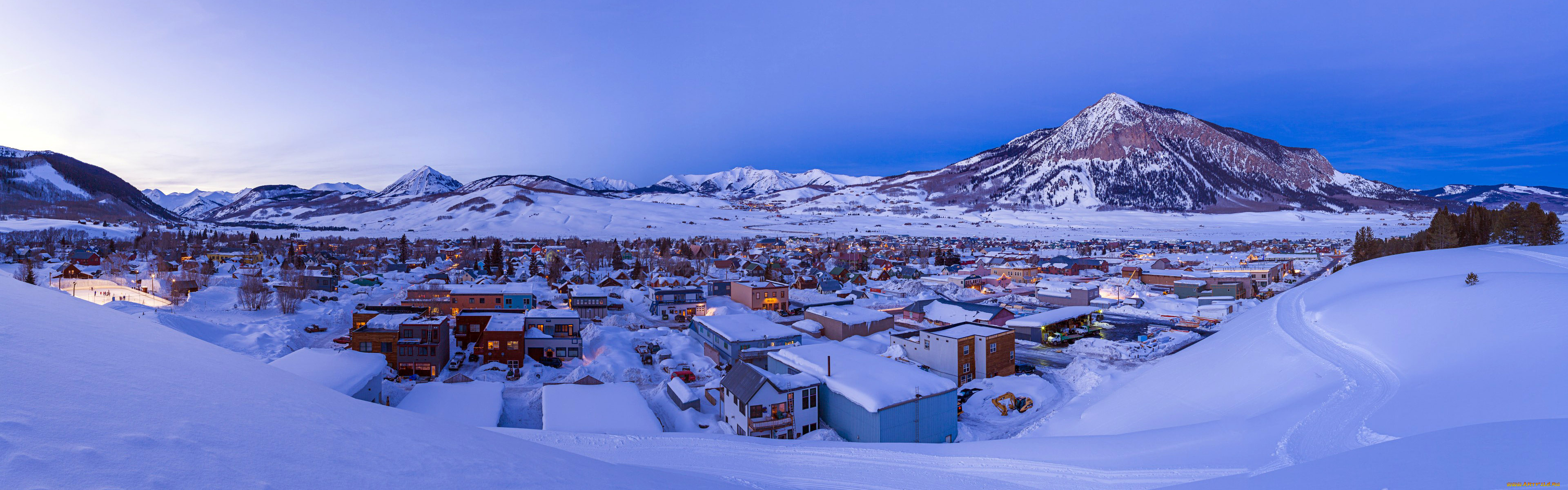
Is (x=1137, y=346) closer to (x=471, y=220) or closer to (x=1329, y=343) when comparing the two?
(x=1329, y=343)

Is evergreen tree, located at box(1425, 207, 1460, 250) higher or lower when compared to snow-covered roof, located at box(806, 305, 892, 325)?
higher

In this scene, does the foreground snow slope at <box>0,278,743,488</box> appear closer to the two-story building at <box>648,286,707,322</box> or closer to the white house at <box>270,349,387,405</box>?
the white house at <box>270,349,387,405</box>

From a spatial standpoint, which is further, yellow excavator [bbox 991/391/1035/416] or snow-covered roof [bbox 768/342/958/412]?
yellow excavator [bbox 991/391/1035/416]

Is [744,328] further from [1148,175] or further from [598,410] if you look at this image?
[1148,175]

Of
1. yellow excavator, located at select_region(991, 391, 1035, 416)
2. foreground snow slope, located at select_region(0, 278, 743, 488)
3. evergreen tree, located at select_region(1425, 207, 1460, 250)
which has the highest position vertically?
evergreen tree, located at select_region(1425, 207, 1460, 250)

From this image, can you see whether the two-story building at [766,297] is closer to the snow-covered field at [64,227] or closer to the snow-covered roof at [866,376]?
the snow-covered roof at [866,376]

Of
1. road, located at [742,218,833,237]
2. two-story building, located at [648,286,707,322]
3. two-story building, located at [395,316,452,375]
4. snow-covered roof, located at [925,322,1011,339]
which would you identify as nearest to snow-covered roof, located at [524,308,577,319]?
two-story building, located at [395,316,452,375]

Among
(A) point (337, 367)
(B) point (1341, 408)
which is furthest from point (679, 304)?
(B) point (1341, 408)

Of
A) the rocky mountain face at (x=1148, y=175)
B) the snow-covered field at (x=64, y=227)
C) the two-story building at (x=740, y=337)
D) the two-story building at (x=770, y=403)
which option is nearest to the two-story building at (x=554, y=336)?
the two-story building at (x=740, y=337)
